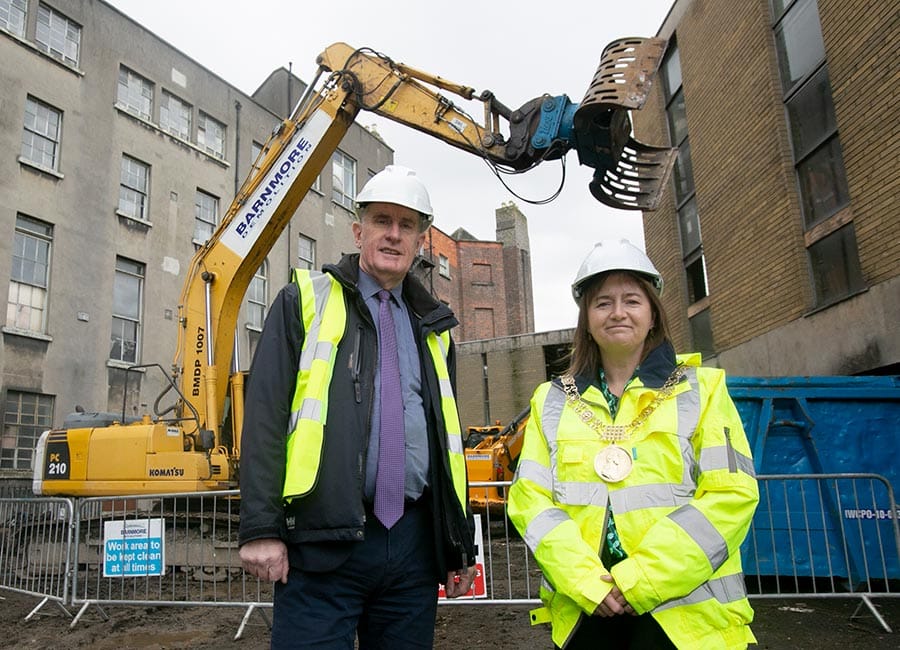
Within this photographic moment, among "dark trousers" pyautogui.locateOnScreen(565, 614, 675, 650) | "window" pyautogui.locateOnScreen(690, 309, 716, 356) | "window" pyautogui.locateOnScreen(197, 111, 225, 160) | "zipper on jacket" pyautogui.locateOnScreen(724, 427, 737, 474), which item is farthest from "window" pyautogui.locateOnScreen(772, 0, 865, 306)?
"window" pyautogui.locateOnScreen(197, 111, 225, 160)

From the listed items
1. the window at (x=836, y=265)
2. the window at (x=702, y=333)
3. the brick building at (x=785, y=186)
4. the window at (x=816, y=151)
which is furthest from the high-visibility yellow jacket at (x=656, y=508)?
the window at (x=702, y=333)

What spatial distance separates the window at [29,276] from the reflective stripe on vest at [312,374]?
547 inches

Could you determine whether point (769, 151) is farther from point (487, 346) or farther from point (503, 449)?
point (487, 346)

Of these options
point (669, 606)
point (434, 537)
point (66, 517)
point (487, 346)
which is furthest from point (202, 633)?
point (487, 346)

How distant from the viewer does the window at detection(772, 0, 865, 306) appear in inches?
355

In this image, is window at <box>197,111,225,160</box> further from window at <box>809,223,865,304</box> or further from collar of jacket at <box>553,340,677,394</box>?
collar of jacket at <box>553,340,677,394</box>

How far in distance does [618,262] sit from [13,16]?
16.7 metres

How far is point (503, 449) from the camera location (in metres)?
11.6

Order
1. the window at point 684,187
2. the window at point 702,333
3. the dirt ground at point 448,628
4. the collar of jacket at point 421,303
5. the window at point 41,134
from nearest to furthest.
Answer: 1. the collar of jacket at point 421,303
2. the dirt ground at point 448,628
3. the window at point 702,333
4. the window at point 684,187
5. the window at point 41,134

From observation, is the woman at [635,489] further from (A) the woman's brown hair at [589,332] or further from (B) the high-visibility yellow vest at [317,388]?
(B) the high-visibility yellow vest at [317,388]

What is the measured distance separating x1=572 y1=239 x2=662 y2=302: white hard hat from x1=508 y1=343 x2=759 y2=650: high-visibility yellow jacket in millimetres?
285

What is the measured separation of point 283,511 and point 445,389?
80 cm

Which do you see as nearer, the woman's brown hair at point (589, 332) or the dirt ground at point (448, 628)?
the woman's brown hair at point (589, 332)

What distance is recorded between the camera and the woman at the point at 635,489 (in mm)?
2014
